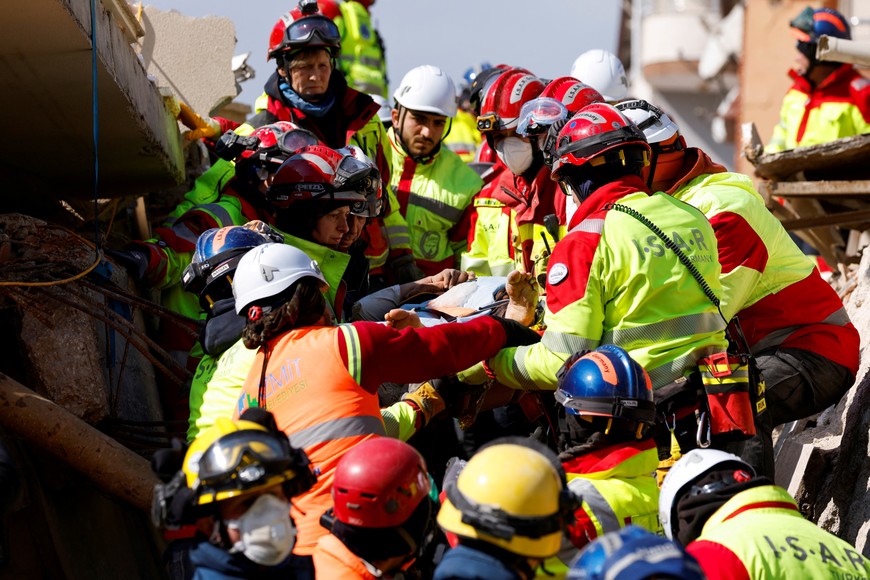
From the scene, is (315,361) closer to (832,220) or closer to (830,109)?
(832,220)

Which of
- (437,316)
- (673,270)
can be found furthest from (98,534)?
(673,270)

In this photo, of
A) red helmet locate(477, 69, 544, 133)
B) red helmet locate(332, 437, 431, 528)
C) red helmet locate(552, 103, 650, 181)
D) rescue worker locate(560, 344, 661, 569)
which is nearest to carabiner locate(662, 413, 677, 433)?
rescue worker locate(560, 344, 661, 569)

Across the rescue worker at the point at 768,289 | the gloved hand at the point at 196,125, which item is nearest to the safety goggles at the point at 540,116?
the rescue worker at the point at 768,289

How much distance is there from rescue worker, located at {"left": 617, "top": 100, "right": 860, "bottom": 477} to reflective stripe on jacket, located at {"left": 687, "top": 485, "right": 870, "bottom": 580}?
69.6 inches

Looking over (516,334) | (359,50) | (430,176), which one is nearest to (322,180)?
(516,334)

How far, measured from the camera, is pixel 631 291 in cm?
526

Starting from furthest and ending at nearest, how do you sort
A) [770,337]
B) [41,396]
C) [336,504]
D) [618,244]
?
1. [770,337]
2. [41,396]
3. [618,244]
4. [336,504]

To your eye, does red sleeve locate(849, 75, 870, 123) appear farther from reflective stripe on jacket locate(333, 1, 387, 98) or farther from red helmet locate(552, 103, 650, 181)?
red helmet locate(552, 103, 650, 181)

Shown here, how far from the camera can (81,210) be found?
340 inches

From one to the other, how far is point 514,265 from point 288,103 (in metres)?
1.91

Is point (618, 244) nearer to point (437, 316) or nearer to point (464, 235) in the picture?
point (437, 316)

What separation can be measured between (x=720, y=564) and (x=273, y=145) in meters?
4.20

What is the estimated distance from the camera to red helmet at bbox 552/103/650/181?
213 inches

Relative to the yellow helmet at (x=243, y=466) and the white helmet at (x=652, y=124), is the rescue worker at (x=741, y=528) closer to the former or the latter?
the yellow helmet at (x=243, y=466)
